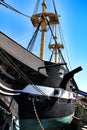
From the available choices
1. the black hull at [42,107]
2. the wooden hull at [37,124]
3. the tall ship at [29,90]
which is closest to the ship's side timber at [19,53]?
the tall ship at [29,90]

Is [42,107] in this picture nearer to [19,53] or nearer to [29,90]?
[29,90]

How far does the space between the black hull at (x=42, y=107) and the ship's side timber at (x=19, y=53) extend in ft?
3.59

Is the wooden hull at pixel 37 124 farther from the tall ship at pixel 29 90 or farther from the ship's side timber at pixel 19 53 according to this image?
the ship's side timber at pixel 19 53

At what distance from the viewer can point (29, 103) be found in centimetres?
863

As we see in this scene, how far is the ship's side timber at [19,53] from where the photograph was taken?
7.56 meters

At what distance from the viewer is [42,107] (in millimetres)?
8938

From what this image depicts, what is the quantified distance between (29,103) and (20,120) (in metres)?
0.70

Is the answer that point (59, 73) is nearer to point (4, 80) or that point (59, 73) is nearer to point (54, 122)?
point (54, 122)

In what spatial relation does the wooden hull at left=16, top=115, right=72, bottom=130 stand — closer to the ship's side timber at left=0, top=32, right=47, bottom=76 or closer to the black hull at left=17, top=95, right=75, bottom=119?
the black hull at left=17, top=95, right=75, bottom=119

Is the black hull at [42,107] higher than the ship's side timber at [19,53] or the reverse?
the reverse

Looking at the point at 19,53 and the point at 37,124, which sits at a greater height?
the point at 19,53

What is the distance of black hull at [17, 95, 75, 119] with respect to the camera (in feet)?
28.1

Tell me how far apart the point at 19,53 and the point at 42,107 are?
7.72ft

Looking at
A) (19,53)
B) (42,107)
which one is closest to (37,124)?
(42,107)
